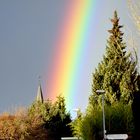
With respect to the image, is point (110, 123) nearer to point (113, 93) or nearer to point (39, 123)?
point (113, 93)

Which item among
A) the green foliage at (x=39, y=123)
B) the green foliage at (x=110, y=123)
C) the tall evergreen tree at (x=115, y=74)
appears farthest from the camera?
the green foliage at (x=39, y=123)

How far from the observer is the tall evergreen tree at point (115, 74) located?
4522 cm

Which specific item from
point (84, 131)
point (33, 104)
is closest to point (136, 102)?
point (84, 131)

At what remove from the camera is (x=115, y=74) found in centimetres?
4700

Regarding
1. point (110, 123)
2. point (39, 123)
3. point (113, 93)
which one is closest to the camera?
point (110, 123)

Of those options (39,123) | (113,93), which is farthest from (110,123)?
(39,123)

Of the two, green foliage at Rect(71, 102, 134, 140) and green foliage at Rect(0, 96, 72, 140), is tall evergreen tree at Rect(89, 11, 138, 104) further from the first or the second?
green foliage at Rect(0, 96, 72, 140)

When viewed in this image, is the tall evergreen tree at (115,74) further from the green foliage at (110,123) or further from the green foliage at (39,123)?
the green foliage at (39,123)

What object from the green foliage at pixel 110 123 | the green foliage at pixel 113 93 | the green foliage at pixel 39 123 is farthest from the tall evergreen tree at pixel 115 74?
the green foliage at pixel 39 123

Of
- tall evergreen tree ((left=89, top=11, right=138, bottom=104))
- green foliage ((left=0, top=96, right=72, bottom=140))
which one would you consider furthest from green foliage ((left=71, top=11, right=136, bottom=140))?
green foliage ((left=0, top=96, right=72, bottom=140))

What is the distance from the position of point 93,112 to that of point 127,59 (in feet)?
29.9

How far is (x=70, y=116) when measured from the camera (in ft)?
180

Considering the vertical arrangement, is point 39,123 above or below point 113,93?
below

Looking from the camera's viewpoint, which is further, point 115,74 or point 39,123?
point 39,123
